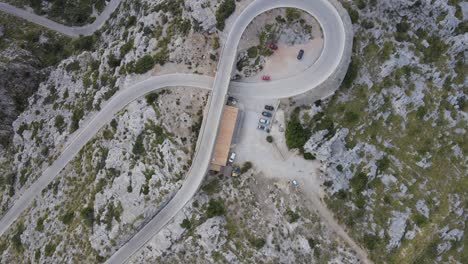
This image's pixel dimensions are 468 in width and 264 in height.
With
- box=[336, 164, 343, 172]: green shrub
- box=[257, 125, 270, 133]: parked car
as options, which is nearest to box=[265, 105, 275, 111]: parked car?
box=[257, 125, 270, 133]: parked car

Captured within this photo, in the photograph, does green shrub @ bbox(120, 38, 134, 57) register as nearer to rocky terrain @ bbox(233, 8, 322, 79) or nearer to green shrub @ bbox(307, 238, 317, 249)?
rocky terrain @ bbox(233, 8, 322, 79)

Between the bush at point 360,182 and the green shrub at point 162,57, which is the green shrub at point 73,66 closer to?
the green shrub at point 162,57

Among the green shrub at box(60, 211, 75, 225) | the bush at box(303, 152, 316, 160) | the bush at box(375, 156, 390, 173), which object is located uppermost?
the bush at box(375, 156, 390, 173)

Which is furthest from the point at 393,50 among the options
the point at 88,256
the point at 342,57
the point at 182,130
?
Result: the point at 88,256

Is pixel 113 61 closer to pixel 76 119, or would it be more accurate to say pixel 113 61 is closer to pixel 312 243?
pixel 76 119

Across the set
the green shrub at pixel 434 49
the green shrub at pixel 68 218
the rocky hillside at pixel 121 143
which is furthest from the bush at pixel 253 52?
the green shrub at pixel 68 218

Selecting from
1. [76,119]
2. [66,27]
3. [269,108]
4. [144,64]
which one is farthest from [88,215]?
[66,27]

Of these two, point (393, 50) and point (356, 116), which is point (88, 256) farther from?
point (393, 50)
